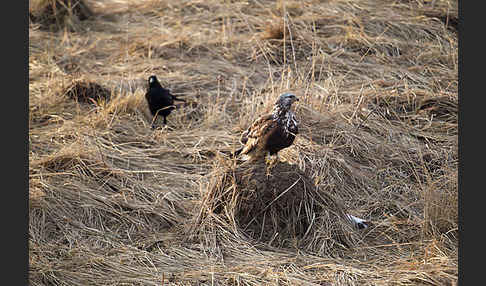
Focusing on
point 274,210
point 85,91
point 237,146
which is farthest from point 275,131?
point 85,91

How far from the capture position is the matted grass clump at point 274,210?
3.98 metres

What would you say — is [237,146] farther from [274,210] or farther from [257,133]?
[274,210]

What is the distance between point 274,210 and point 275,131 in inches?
Result: 21.3

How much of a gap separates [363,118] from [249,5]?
3.39 meters

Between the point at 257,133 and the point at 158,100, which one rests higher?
the point at 257,133

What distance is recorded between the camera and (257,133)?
13.8 ft

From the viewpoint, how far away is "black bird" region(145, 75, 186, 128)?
6.07 meters

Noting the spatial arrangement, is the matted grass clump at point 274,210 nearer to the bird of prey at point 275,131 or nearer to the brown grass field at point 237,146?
the brown grass field at point 237,146

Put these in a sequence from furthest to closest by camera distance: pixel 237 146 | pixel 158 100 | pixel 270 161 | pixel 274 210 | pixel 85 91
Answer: pixel 85 91
pixel 158 100
pixel 237 146
pixel 270 161
pixel 274 210

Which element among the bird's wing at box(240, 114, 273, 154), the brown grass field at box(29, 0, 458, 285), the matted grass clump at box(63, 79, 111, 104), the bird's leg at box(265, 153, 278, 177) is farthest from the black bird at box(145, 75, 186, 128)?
the bird's leg at box(265, 153, 278, 177)

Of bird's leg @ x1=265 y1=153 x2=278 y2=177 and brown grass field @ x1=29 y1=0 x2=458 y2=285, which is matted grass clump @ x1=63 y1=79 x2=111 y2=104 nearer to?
brown grass field @ x1=29 y1=0 x2=458 y2=285

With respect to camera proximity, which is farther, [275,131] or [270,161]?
[270,161]

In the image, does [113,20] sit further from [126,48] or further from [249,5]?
[249,5]

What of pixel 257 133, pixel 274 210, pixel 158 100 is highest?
pixel 257 133
